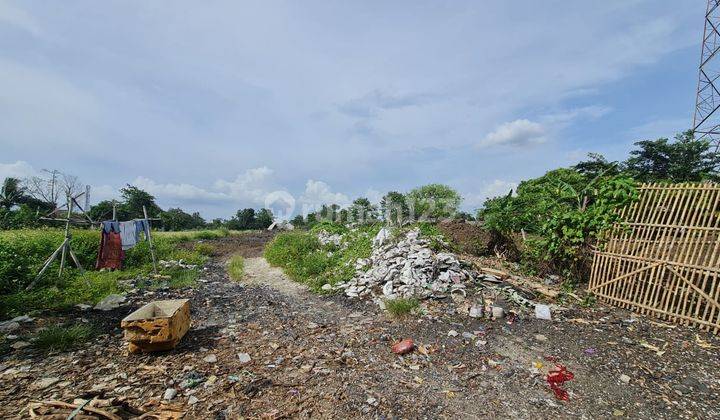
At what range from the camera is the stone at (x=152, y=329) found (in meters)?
4.14

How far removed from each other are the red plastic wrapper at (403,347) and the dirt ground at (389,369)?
3.5 inches

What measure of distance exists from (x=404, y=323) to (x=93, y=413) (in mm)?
4178

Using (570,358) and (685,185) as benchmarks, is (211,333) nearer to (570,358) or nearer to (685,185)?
(570,358)

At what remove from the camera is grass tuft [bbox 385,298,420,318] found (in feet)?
19.2

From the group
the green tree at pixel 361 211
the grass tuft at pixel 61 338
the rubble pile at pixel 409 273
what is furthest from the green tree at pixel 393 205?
the grass tuft at pixel 61 338

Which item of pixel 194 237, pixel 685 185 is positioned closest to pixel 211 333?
Answer: pixel 685 185

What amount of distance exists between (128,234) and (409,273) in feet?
24.4

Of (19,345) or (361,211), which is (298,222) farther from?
(19,345)

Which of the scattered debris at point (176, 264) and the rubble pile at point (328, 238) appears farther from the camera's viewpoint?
the rubble pile at point (328, 238)

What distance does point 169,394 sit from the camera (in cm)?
339

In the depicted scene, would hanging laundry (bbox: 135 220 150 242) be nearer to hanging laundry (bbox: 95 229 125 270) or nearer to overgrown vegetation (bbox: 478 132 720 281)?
hanging laundry (bbox: 95 229 125 270)

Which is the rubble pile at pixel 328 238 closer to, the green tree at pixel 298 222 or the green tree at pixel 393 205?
the green tree at pixel 393 205

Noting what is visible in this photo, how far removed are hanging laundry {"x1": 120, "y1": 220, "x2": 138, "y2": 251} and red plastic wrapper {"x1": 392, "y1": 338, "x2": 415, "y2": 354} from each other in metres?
7.64

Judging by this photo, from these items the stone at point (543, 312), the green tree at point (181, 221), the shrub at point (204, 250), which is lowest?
the green tree at point (181, 221)
